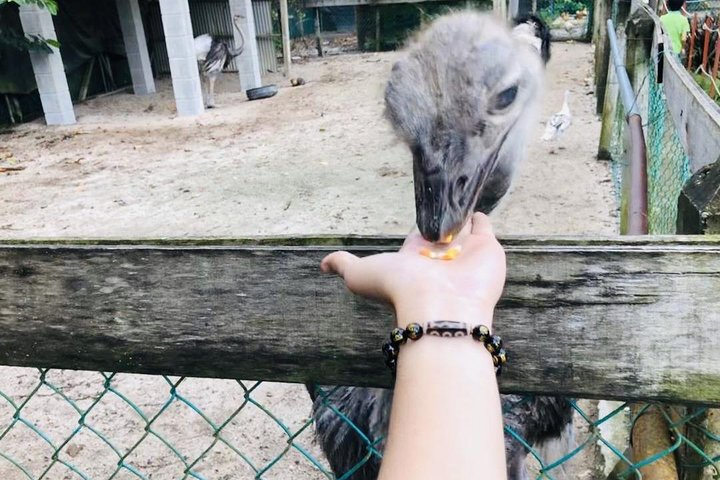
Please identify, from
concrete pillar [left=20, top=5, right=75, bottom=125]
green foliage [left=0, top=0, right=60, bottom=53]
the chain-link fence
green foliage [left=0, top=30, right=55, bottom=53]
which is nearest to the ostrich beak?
the chain-link fence

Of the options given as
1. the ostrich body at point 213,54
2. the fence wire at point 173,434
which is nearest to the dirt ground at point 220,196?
the fence wire at point 173,434

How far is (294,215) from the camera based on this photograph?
5105 mm

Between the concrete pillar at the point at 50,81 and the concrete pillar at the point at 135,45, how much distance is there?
195 centimetres

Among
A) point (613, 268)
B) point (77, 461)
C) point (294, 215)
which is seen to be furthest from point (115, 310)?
point (294, 215)

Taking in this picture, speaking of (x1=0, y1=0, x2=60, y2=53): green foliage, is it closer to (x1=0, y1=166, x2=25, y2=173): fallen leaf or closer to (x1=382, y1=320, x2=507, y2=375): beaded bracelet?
(x1=0, y1=166, x2=25, y2=173): fallen leaf

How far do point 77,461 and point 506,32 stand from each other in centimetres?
215

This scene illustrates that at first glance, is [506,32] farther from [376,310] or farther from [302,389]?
[302,389]

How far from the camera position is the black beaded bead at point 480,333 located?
0.70 m

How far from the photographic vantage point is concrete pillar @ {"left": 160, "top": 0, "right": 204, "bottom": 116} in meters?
9.34

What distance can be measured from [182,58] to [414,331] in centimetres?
957

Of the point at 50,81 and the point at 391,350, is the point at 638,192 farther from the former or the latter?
the point at 50,81

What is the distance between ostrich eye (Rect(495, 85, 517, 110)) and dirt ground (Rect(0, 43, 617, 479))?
0.37 metres

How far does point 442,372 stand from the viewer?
684mm

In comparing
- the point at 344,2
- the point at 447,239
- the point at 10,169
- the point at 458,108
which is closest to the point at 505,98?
the point at 458,108
